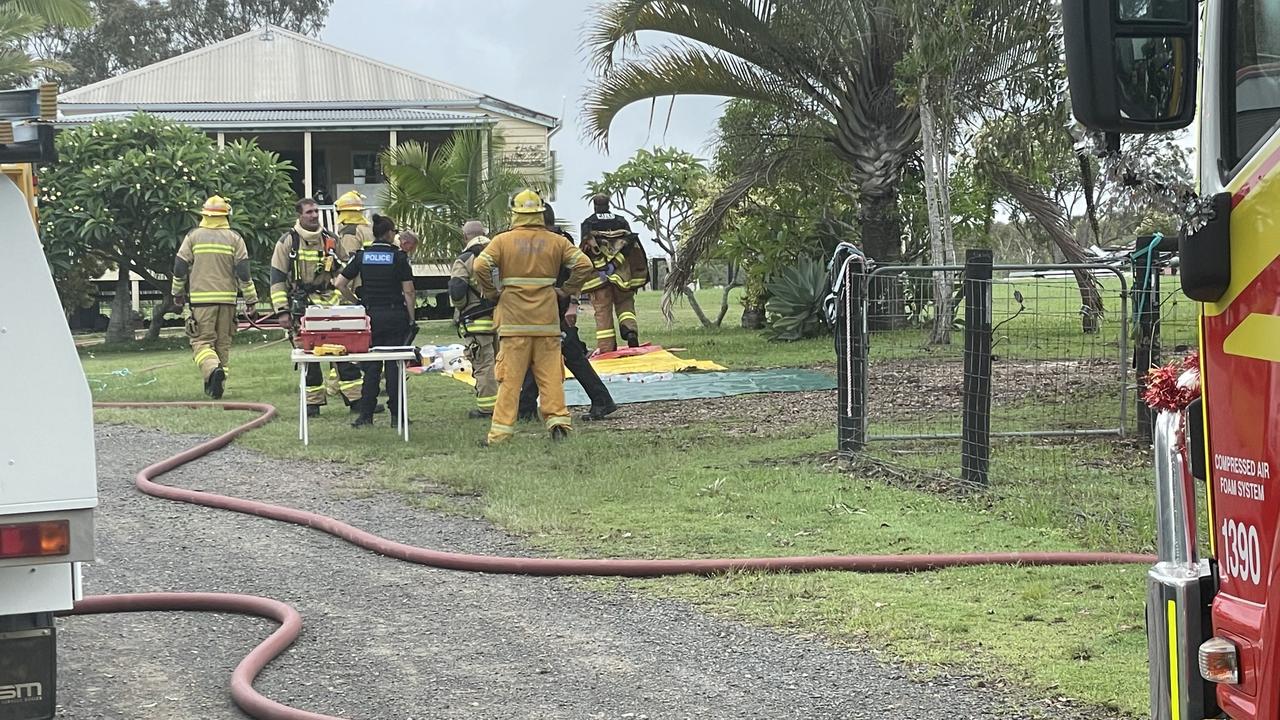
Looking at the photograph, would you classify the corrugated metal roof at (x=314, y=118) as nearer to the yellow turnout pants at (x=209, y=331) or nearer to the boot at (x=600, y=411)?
the yellow turnout pants at (x=209, y=331)

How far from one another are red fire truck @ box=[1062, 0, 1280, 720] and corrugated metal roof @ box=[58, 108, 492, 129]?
26742mm

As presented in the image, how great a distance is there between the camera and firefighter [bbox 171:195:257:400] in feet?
47.3

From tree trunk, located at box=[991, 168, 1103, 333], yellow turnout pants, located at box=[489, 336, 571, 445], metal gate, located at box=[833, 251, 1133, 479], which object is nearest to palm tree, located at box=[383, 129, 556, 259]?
tree trunk, located at box=[991, 168, 1103, 333]

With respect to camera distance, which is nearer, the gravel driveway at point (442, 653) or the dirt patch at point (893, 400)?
Result: the gravel driveway at point (442, 653)

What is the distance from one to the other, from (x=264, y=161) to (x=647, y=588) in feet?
61.3

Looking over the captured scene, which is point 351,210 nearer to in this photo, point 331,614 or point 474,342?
point 474,342

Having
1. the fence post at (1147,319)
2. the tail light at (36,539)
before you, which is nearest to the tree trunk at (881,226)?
the fence post at (1147,319)

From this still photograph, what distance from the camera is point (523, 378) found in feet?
36.3

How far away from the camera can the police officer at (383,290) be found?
12.0 metres

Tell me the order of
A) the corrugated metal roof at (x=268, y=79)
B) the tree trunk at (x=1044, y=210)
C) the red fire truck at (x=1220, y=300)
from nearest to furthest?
the red fire truck at (x=1220, y=300) → the tree trunk at (x=1044, y=210) → the corrugated metal roof at (x=268, y=79)

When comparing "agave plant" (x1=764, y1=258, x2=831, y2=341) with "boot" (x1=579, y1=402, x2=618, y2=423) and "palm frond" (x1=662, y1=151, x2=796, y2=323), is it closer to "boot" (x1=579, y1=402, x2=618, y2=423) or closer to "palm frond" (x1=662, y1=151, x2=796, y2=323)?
"palm frond" (x1=662, y1=151, x2=796, y2=323)

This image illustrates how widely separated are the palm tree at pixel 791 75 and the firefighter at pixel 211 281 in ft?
15.5

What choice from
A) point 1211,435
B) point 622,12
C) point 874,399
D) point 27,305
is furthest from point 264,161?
point 1211,435

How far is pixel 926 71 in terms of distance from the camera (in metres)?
15.6
